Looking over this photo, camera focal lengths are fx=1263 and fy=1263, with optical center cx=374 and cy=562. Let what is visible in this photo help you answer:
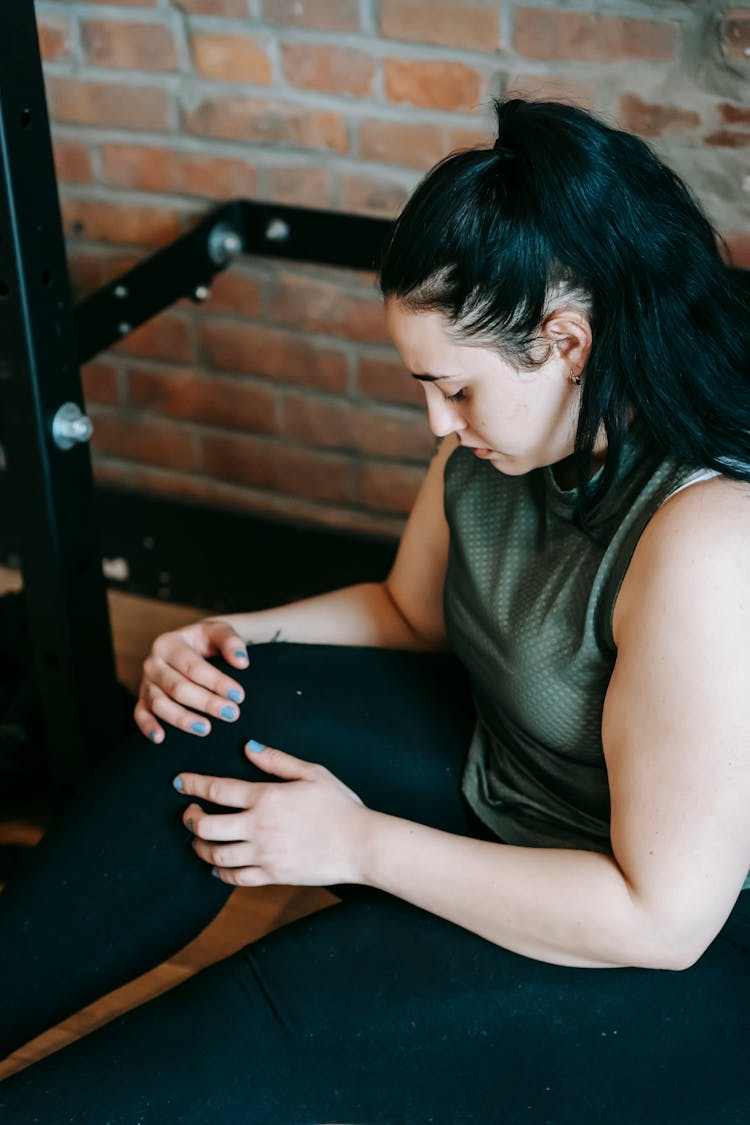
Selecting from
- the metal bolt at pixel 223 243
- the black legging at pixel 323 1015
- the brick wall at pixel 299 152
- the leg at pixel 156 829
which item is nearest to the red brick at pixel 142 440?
the brick wall at pixel 299 152

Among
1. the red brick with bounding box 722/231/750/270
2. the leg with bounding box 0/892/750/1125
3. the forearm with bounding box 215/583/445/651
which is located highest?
the red brick with bounding box 722/231/750/270

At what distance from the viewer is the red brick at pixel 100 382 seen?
1.85 m

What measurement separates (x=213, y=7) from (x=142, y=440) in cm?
63

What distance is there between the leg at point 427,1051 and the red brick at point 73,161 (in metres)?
1.17

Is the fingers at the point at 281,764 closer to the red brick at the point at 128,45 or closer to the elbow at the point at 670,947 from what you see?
the elbow at the point at 670,947

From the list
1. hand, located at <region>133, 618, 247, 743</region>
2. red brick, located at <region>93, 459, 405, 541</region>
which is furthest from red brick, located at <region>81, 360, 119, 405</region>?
hand, located at <region>133, 618, 247, 743</region>

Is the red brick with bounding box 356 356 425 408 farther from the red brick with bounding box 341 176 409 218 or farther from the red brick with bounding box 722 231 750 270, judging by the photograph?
the red brick with bounding box 722 231 750 270

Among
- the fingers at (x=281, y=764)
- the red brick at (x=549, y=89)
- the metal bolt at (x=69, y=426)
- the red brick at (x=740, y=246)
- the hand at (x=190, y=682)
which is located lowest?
the fingers at (x=281, y=764)

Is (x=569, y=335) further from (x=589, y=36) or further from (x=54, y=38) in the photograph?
(x=54, y=38)

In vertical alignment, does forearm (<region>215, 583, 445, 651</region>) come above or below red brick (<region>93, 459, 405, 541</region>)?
above

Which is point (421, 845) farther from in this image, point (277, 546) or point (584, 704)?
point (277, 546)

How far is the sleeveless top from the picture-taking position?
0.92m

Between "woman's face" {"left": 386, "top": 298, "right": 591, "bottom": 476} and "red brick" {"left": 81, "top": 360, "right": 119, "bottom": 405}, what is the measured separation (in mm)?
1017

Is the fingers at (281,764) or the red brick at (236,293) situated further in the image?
the red brick at (236,293)
